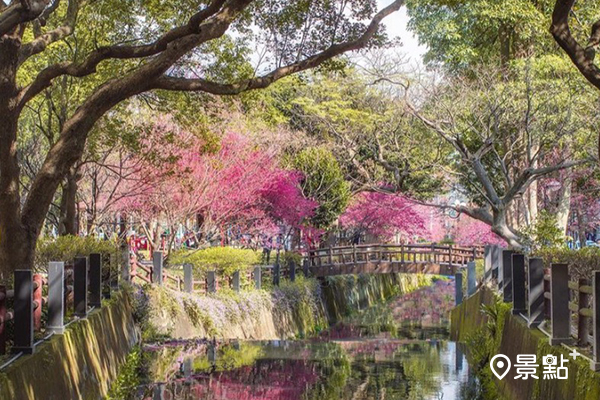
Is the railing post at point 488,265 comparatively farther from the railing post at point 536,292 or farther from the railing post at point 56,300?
the railing post at point 56,300

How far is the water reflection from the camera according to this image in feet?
45.5

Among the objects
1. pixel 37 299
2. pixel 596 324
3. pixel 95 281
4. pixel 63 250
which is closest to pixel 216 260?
pixel 63 250

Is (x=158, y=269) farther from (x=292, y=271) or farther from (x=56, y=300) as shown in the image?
(x=56, y=300)

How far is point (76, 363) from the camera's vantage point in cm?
1056

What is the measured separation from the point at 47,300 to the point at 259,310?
1491 centimetres

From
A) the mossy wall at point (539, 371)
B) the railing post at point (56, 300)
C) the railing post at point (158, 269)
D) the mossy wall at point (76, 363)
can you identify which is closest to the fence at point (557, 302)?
the mossy wall at point (539, 371)

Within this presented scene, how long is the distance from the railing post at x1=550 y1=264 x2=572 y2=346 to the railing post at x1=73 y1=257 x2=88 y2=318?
6504mm

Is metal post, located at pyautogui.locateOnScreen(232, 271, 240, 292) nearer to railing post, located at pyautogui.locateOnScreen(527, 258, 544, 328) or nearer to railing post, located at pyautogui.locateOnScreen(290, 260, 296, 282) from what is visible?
railing post, located at pyautogui.locateOnScreen(290, 260, 296, 282)

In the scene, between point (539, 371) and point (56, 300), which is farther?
point (56, 300)

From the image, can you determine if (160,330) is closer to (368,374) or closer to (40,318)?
(368,374)

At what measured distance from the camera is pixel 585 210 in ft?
134

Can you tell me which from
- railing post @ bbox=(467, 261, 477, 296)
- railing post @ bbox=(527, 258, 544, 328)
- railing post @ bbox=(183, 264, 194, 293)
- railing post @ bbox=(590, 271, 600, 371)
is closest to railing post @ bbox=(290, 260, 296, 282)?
railing post @ bbox=(467, 261, 477, 296)

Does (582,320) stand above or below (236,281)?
above

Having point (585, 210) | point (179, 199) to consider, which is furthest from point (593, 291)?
point (585, 210)
